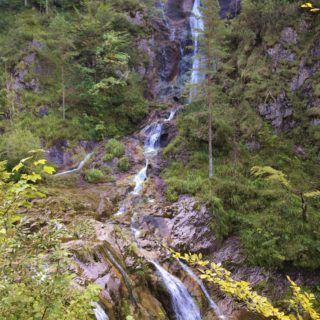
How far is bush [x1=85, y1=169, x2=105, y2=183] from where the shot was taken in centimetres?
1423

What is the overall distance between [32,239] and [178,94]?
19523 millimetres

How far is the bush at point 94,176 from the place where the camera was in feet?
46.7

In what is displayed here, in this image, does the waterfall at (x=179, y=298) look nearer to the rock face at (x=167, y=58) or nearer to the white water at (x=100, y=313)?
the white water at (x=100, y=313)

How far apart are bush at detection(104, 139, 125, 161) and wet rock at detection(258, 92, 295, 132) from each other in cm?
733

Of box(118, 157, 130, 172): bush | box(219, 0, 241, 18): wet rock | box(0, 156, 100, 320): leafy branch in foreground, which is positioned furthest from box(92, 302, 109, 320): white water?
box(219, 0, 241, 18): wet rock

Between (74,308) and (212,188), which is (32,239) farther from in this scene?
(212,188)

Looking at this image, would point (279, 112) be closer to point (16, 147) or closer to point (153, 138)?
point (153, 138)

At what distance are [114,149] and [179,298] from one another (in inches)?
359

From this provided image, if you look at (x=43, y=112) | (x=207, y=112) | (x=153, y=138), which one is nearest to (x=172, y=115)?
(x=153, y=138)

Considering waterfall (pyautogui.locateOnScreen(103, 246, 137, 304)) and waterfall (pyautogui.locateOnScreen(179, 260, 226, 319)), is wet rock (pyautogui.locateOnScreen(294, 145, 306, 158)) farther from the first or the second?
waterfall (pyautogui.locateOnScreen(103, 246, 137, 304))

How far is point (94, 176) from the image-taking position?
14289 mm

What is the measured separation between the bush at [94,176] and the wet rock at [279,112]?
8430 mm

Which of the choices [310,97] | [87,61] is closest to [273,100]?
[310,97]

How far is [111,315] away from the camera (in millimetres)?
6527
